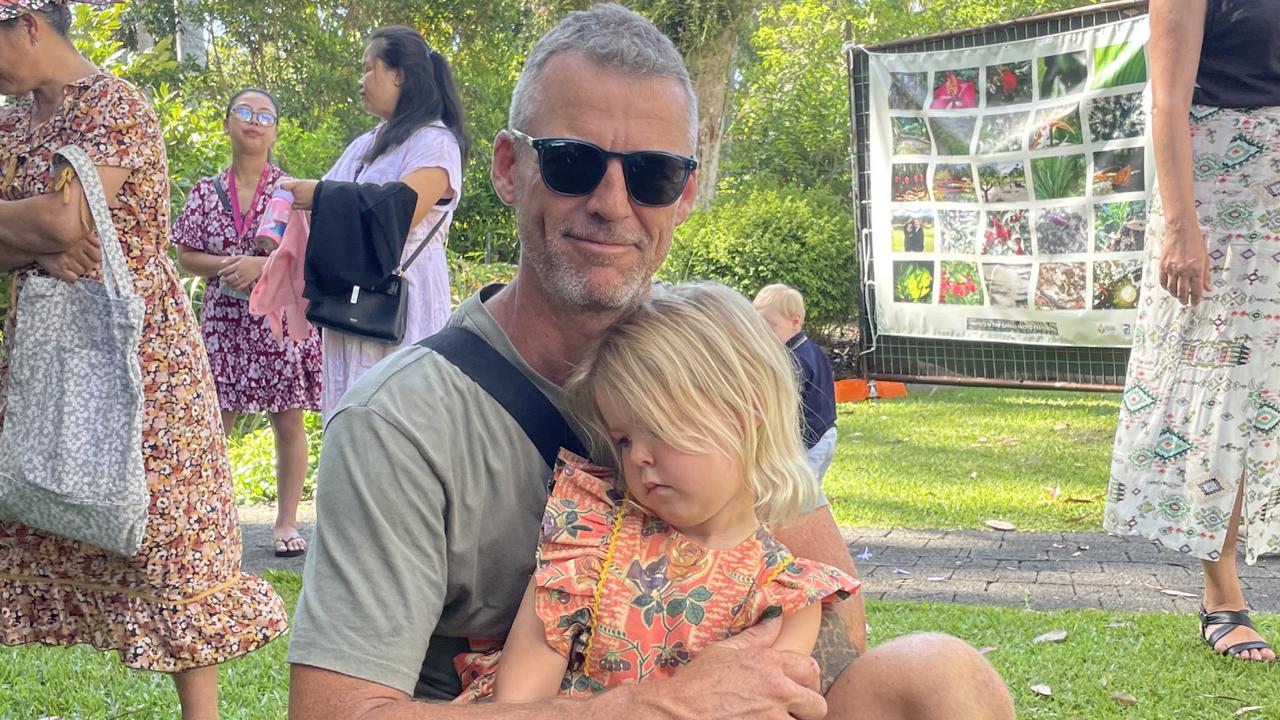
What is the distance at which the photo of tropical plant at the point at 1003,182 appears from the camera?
7.79 m

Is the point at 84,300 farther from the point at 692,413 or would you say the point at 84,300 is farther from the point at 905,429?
the point at 905,429

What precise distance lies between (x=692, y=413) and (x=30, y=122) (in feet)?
7.77

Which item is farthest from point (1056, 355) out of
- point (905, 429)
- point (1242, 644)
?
point (1242, 644)

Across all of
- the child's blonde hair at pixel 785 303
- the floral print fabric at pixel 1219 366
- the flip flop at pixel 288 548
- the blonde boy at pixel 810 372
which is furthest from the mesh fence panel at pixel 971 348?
the flip flop at pixel 288 548

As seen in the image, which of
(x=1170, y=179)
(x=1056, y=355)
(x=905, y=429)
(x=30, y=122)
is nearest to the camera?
(x=30, y=122)

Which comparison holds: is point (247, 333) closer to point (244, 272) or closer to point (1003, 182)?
point (244, 272)

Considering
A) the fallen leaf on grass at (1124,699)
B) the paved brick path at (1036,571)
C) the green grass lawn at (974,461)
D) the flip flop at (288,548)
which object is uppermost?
the flip flop at (288,548)

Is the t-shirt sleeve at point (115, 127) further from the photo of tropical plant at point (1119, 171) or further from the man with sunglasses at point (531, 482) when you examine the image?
the photo of tropical plant at point (1119, 171)

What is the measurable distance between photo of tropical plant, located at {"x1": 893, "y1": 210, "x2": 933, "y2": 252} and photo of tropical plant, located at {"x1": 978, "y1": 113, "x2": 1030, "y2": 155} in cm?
57

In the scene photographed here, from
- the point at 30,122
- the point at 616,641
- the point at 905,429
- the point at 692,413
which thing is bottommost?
the point at 905,429

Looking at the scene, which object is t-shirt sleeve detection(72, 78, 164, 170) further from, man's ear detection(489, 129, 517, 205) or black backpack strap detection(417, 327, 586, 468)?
black backpack strap detection(417, 327, 586, 468)

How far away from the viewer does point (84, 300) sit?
3328mm

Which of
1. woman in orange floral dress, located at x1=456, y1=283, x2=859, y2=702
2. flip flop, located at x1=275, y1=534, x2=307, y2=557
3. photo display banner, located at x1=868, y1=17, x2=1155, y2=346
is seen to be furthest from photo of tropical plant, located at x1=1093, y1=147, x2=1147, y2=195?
woman in orange floral dress, located at x1=456, y1=283, x2=859, y2=702

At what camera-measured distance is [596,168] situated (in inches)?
87.1
